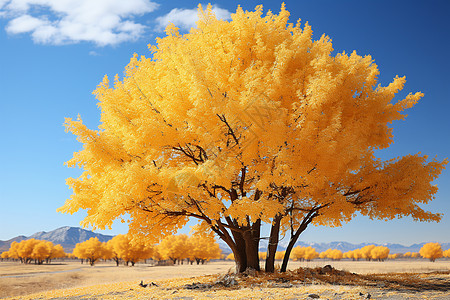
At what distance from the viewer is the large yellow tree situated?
9.29 meters

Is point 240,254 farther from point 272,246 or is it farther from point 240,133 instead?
point 240,133

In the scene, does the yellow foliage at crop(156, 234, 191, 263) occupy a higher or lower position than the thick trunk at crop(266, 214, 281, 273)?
lower

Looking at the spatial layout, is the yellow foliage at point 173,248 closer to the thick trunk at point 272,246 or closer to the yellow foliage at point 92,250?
the yellow foliage at point 92,250

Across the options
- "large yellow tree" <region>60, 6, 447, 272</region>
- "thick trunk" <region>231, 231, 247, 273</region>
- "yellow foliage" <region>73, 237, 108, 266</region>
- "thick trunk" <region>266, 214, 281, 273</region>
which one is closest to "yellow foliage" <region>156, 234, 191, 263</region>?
"yellow foliage" <region>73, 237, 108, 266</region>

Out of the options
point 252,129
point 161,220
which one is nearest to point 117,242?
point 161,220

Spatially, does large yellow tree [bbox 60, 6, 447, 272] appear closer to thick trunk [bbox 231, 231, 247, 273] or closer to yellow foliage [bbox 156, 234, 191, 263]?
thick trunk [bbox 231, 231, 247, 273]

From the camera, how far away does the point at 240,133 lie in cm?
1016

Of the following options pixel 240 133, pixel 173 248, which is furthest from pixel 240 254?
pixel 173 248

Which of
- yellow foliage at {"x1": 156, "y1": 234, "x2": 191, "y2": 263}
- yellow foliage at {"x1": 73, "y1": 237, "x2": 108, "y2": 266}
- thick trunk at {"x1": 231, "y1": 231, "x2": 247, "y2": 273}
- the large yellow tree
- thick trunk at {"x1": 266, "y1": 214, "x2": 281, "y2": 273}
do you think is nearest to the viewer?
the large yellow tree

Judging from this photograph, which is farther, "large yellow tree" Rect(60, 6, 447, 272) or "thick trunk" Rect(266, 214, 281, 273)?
"thick trunk" Rect(266, 214, 281, 273)

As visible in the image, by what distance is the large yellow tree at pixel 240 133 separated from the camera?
9.29 m

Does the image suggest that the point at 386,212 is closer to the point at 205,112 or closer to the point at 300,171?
the point at 300,171

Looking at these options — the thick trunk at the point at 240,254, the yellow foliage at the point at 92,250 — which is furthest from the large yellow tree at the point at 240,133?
the yellow foliage at the point at 92,250

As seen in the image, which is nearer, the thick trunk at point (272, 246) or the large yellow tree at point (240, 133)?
the large yellow tree at point (240, 133)
